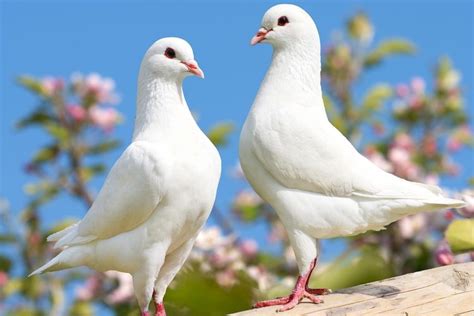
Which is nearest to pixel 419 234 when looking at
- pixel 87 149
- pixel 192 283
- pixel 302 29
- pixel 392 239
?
pixel 392 239

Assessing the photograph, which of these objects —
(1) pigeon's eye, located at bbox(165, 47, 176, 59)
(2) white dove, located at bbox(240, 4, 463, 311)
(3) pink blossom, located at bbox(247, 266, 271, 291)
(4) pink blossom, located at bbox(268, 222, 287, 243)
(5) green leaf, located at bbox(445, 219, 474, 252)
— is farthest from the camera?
(4) pink blossom, located at bbox(268, 222, 287, 243)

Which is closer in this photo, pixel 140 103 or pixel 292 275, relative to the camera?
pixel 140 103

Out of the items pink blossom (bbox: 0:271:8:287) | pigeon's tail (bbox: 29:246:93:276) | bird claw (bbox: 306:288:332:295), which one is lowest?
pink blossom (bbox: 0:271:8:287)

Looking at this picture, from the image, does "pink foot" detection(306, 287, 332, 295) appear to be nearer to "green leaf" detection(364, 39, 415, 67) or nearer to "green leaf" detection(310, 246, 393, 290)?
"green leaf" detection(310, 246, 393, 290)

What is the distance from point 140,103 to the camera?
3418 mm

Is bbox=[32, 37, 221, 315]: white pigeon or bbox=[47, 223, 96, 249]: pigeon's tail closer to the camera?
bbox=[32, 37, 221, 315]: white pigeon

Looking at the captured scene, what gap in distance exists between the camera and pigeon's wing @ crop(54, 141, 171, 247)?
10.5 ft

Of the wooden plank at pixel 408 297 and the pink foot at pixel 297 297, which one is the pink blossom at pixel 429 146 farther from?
the pink foot at pixel 297 297

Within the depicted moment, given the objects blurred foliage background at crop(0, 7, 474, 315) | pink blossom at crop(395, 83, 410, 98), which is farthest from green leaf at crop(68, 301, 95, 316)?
pink blossom at crop(395, 83, 410, 98)

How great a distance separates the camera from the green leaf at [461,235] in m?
3.97

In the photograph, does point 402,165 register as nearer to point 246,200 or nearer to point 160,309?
point 246,200

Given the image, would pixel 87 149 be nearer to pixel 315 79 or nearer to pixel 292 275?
pixel 292 275

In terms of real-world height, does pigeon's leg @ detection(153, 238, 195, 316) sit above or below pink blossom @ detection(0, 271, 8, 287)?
above

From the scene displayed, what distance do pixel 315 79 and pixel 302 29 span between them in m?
0.22
